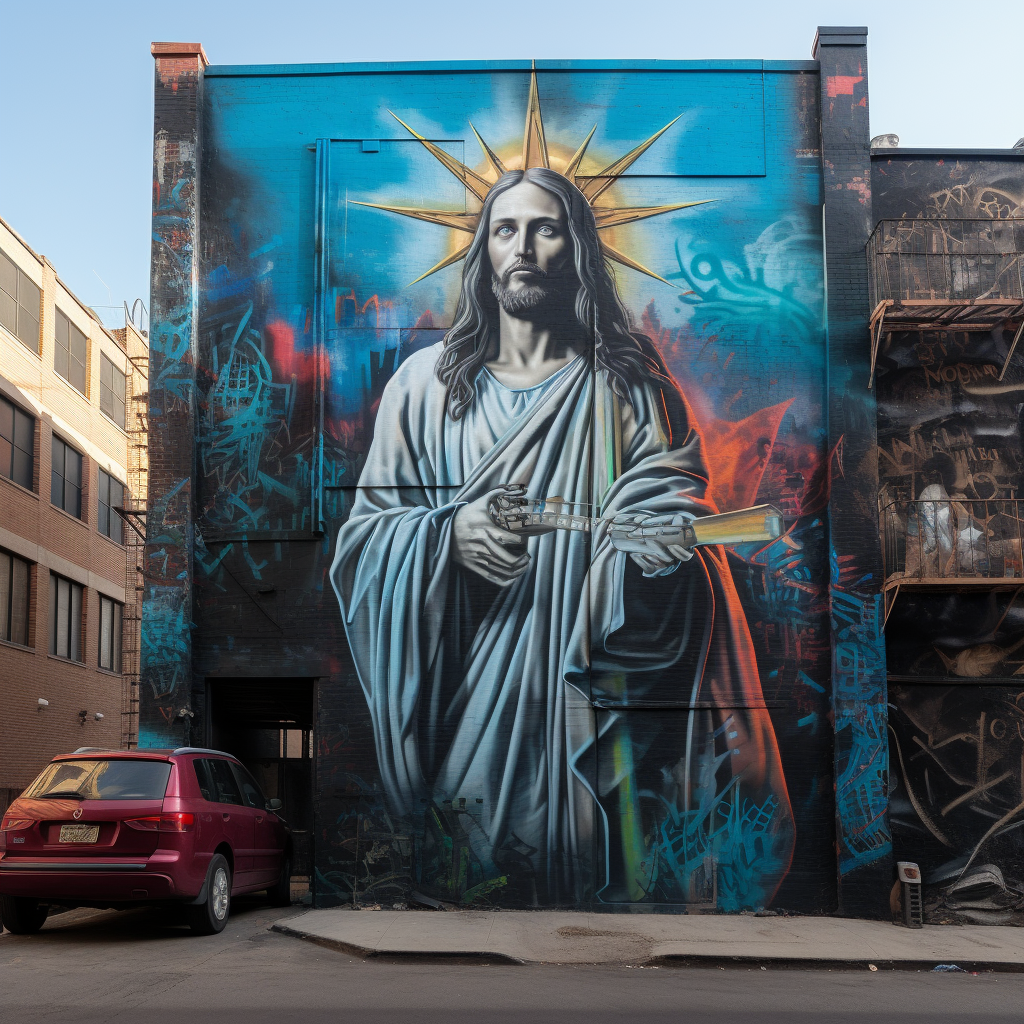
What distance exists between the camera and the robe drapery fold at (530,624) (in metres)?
12.9

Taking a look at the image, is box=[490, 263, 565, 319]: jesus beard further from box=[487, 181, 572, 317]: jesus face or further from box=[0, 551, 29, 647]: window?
box=[0, 551, 29, 647]: window

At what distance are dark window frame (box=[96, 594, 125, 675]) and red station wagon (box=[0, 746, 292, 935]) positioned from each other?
19.0m

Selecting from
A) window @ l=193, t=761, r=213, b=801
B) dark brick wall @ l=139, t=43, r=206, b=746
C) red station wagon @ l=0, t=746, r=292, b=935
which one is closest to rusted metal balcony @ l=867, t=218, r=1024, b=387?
dark brick wall @ l=139, t=43, r=206, b=746

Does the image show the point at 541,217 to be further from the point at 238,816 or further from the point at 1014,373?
the point at 238,816

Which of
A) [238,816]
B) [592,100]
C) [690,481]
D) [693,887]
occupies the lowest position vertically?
[693,887]

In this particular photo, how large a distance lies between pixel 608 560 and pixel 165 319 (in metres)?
5.97

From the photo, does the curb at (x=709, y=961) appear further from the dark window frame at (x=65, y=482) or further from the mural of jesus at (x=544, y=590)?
the dark window frame at (x=65, y=482)

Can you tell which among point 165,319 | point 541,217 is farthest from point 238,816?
point 541,217

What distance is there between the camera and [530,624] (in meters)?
13.2

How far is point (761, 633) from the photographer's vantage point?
1323 centimetres

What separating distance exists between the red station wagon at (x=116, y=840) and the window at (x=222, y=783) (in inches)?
8.5

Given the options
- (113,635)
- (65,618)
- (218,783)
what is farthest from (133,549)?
(218,783)

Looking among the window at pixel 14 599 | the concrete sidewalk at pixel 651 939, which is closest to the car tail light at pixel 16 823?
the concrete sidewalk at pixel 651 939

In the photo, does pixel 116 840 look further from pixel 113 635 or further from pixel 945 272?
pixel 113 635
